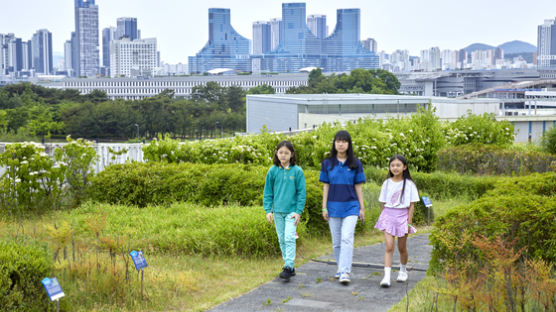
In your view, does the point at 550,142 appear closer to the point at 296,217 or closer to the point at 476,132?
the point at 476,132

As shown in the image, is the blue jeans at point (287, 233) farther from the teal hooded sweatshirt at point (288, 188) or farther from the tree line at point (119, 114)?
the tree line at point (119, 114)

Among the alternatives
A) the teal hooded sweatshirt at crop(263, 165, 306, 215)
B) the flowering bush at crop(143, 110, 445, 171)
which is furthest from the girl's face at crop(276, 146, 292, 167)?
the flowering bush at crop(143, 110, 445, 171)

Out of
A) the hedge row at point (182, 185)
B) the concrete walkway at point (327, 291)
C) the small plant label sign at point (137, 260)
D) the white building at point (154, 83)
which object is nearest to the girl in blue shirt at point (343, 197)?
the concrete walkway at point (327, 291)

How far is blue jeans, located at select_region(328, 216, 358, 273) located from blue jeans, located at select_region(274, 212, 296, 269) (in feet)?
1.42

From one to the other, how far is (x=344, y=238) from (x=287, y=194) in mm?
740

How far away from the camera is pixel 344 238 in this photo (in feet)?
21.2

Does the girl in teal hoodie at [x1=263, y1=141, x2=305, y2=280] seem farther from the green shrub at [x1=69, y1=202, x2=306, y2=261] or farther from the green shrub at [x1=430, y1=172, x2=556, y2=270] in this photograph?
the green shrub at [x1=430, y1=172, x2=556, y2=270]

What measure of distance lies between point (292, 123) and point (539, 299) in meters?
42.7

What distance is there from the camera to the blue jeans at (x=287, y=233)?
6709 millimetres

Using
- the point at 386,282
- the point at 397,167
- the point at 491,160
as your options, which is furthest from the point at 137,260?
the point at 491,160

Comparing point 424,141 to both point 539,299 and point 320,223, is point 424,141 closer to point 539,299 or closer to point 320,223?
point 320,223

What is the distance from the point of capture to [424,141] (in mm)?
15523

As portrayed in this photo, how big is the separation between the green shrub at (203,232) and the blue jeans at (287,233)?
0.79 meters

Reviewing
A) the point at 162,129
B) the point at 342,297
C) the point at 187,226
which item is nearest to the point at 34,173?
the point at 187,226
